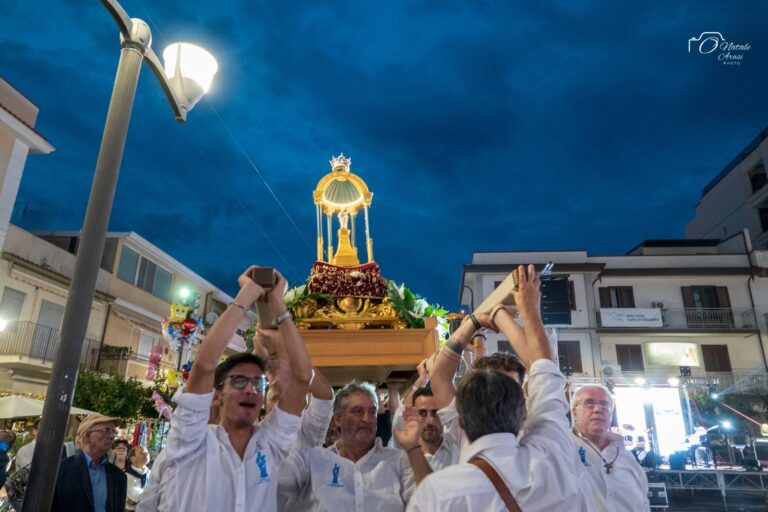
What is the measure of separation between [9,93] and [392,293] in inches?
597

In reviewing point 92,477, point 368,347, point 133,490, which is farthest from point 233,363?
point 133,490

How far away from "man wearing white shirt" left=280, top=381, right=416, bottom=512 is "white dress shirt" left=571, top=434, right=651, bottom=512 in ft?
3.52

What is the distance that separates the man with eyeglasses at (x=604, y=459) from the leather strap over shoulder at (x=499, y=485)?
141 centimetres

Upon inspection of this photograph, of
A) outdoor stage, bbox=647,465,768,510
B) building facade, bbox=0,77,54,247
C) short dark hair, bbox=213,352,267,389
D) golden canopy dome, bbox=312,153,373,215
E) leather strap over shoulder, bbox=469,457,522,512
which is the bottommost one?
outdoor stage, bbox=647,465,768,510

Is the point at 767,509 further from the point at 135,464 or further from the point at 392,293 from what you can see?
the point at 135,464

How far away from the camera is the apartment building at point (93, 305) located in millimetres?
17672

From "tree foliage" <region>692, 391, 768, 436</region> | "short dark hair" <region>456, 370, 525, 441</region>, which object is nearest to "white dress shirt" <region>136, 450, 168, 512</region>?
"short dark hair" <region>456, 370, 525, 441</region>

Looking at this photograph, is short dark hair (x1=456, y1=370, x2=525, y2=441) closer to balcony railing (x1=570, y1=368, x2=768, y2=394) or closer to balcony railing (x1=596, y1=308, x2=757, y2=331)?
balcony railing (x1=570, y1=368, x2=768, y2=394)

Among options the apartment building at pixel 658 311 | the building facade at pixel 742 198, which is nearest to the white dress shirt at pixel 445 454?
the apartment building at pixel 658 311

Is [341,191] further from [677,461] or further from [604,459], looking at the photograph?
[677,461]

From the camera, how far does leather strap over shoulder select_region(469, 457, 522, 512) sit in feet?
6.07

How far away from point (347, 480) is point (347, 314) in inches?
108

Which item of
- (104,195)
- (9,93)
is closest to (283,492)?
(104,195)

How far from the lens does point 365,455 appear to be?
2.93 meters
